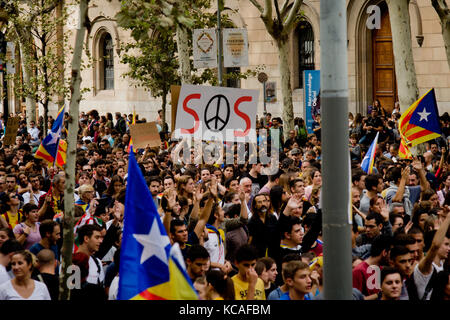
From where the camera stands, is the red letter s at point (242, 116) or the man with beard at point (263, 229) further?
the red letter s at point (242, 116)

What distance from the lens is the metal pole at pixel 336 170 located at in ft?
18.4

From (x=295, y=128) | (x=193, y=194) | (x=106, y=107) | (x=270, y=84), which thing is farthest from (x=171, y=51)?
(x=193, y=194)

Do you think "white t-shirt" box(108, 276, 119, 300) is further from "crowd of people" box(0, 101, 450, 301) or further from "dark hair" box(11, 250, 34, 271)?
"dark hair" box(11, 250, 34, 271)

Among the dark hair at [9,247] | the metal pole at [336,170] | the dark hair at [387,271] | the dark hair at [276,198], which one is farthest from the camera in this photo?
the dark hair at [276,198]

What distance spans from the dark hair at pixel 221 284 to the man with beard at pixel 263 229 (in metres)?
1.76

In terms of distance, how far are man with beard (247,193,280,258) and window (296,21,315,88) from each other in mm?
20115

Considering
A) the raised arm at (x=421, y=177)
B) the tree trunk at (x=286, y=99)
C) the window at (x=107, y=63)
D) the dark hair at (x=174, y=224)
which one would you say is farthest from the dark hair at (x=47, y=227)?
the window at (x=107, y=63)

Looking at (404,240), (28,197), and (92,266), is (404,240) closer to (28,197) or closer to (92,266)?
(92,266)

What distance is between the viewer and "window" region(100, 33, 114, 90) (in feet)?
124

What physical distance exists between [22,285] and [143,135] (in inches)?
348

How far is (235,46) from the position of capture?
1970 centimetres

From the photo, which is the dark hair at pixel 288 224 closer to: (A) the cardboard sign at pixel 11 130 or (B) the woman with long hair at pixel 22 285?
(B) the woman with long hair at pixel 22 285

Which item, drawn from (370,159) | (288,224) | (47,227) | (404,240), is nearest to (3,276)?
(47,227)

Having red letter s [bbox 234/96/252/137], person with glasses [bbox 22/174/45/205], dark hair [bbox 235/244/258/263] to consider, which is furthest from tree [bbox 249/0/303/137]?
dark hair [bbox 235/244/258/263]
